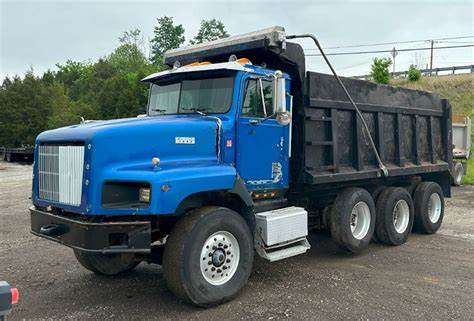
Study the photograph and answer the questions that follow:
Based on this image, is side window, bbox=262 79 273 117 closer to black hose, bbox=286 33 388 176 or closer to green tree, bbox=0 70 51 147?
black hose, bbox=286 33 388 176

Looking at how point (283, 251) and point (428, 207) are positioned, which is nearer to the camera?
point (283, 251)

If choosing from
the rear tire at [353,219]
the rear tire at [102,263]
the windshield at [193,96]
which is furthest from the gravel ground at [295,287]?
the windshield at [193,96]

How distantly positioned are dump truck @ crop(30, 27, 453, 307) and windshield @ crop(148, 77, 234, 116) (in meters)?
0.02

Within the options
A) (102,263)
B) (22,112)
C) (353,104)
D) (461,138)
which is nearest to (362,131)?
(353,104)

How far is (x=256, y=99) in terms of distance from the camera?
628 cm

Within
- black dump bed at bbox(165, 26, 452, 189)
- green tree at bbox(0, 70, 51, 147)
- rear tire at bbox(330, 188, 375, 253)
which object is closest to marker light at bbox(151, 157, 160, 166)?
black dump bed at bbox(165, 26, 452, 189)

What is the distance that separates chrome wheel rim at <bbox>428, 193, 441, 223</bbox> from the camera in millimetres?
9828

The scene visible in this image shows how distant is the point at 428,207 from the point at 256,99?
5.22 m

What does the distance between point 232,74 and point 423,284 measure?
3.63m

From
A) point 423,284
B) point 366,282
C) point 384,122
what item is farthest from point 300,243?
point 384,122

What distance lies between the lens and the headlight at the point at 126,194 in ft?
16.2

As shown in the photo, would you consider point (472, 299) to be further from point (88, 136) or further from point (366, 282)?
point (88, 136)

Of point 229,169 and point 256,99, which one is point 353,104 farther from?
point 229,169

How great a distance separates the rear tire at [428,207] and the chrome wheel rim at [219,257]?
17.3ft
